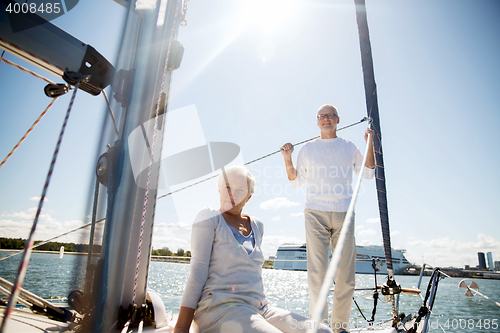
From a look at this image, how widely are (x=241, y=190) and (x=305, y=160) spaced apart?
884 mm

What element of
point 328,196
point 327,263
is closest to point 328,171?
point 328,196

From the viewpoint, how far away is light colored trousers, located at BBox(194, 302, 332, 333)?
2.59ft

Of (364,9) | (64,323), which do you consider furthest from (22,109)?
(364,9)

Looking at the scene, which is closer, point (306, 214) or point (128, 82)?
point (128, 82)

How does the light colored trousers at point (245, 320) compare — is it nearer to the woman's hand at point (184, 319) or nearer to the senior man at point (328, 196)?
the woman's hand at point (184, 319)

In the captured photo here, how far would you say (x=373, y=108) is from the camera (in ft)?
8.95

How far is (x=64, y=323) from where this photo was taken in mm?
871

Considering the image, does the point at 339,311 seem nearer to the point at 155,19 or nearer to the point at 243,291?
the point at 243,291

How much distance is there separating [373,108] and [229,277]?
2.47 m

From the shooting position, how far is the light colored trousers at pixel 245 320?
79 cm

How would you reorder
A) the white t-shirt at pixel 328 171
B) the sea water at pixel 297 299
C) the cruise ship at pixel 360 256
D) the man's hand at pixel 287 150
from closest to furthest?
the sea water at pixel 297 299 → the white t-shirt at pixel 328 171 → the man's hand at pixel 287 150 → the cruise ship at pixel 360 256

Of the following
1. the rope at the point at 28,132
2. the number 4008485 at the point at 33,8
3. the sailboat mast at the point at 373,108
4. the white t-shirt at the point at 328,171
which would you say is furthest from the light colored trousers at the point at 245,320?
the sailboat mast at the point at 373,108

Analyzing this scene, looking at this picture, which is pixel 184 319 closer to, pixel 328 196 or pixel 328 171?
pixel 328 196

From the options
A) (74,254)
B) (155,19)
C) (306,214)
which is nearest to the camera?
(74,254)
